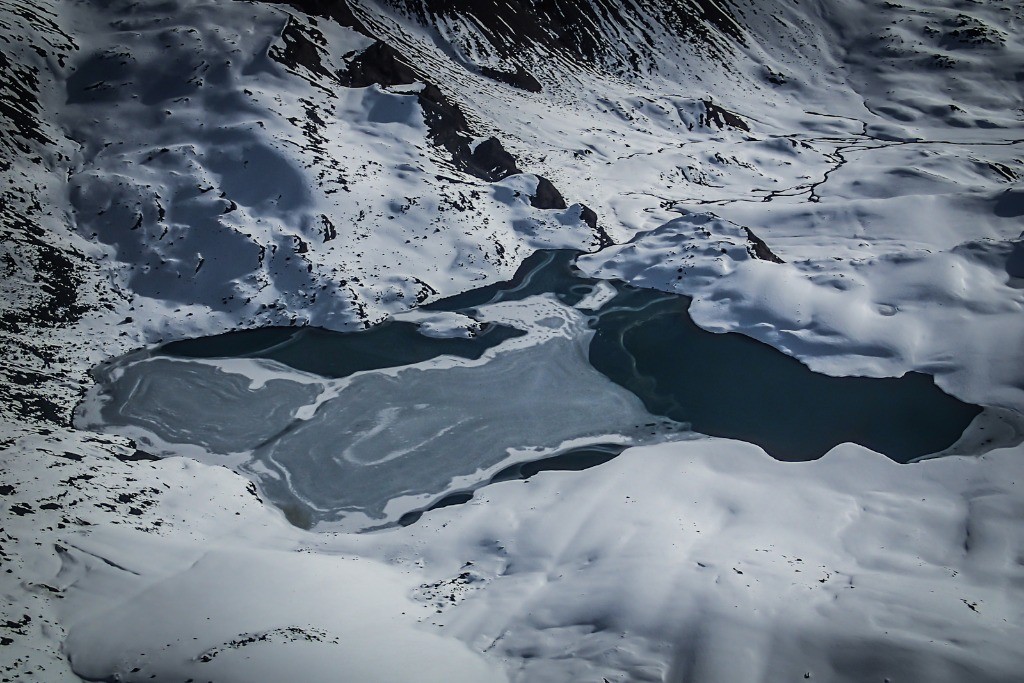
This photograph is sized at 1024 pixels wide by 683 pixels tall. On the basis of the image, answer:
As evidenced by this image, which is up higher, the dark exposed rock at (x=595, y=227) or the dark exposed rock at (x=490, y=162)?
the dark exposed rock at (x=490, y=162)

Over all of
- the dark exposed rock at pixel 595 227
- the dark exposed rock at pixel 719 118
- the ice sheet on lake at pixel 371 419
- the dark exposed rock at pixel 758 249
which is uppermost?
the dark exposed rock at pixel 719 118

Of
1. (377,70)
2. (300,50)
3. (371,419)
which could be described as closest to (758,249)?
(371,419)

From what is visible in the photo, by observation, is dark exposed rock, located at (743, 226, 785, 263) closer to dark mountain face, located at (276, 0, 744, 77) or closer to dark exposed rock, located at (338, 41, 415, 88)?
dark exposed rock, located at (338, 41, 415, 88)

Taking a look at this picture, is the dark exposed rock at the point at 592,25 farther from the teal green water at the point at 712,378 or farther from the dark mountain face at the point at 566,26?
A: the teal green water at the point at 712,378

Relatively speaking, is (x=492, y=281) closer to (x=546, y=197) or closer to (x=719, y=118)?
(x=546, y=197)

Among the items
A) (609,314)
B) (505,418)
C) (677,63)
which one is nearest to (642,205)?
(609,314)

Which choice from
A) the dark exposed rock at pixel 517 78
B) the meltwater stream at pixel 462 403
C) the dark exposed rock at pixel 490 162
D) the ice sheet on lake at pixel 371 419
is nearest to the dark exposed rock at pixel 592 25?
the dark exposed rock at pixel 517 78

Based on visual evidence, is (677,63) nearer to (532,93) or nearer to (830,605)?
(532,93)
